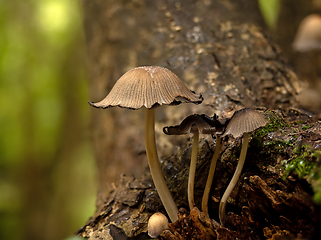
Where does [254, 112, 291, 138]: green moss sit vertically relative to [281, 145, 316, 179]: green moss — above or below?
above

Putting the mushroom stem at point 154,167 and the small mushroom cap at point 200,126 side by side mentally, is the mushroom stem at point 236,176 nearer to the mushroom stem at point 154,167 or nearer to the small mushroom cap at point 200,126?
the small mushroom cap at point 200,126

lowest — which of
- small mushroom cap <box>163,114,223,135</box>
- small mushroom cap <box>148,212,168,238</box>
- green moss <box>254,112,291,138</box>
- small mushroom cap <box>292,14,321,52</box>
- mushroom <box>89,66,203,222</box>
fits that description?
small mushroom cap <box>148,212,168,238</box>

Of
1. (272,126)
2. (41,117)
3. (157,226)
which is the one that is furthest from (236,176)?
(41,117)

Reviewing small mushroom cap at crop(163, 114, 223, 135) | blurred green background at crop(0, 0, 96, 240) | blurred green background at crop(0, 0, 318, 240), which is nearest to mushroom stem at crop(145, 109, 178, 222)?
small mushroom cap at crop(163, 114, 223, 135)

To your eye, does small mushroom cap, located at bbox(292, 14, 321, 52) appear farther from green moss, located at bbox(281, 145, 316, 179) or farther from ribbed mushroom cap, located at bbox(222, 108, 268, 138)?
Result: ribbed mushroom cap, located at bbox(222, 108, 268, 138)

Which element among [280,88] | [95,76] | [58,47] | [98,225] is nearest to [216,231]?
[98,225]

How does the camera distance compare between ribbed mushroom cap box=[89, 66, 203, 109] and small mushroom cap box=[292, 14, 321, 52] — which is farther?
small mushroom cap box=[292, 14, 321, 52]

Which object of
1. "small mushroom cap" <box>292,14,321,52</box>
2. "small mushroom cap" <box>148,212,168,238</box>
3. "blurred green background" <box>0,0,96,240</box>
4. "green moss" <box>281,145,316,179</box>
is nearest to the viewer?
"green moss" <box>281,145,316,179</box>
